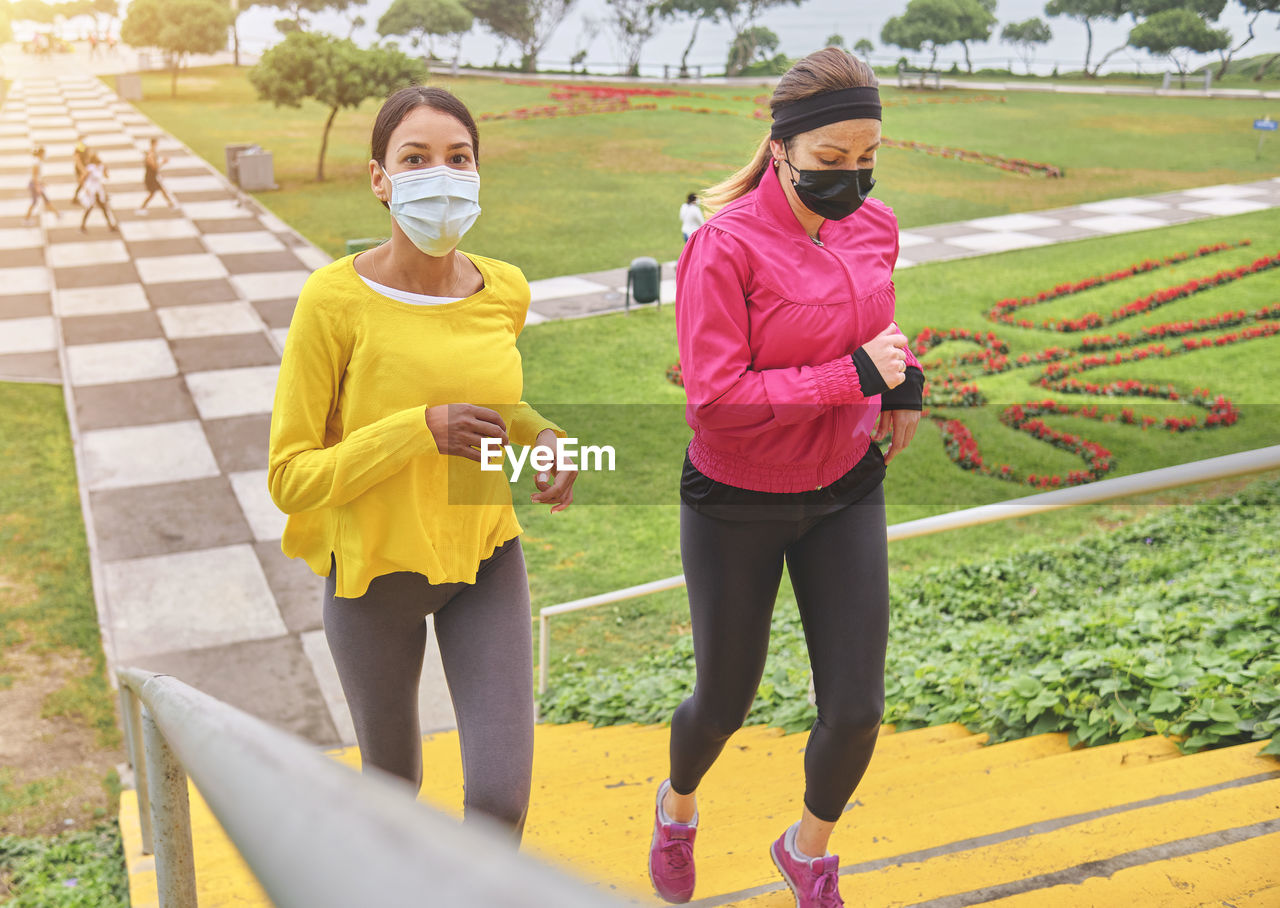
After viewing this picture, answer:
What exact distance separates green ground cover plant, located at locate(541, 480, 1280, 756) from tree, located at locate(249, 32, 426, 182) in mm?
16800

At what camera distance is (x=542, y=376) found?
1145cm

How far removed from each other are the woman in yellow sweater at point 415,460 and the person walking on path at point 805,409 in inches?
15.2

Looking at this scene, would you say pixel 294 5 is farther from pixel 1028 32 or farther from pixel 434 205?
pixel 434 205

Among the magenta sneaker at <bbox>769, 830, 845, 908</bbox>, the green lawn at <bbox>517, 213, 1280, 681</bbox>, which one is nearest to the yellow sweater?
the magenta sneaker at <bbox>769, 830, 845, 908</bbox>

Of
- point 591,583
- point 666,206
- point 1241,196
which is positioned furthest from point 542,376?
point 1241,196

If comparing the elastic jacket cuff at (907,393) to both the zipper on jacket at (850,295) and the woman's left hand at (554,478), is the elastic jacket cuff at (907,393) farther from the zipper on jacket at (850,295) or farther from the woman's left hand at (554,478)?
the woman's left hand at (554,478)

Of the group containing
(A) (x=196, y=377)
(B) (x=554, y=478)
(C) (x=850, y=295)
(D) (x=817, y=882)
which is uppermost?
(C) (x=850, y=295)

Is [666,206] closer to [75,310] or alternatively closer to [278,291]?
[278,291]

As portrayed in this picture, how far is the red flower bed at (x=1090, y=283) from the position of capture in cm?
1373

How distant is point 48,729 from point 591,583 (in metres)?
3.27

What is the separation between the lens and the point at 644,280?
13352 mm

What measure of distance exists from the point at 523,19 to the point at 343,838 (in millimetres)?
55636

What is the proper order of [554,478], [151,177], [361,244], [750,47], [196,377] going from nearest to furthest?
[554,478]
[361,244]
[196,377]
[151,177]
[750,47]

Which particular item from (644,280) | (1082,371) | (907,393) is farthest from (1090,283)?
(907,393)
